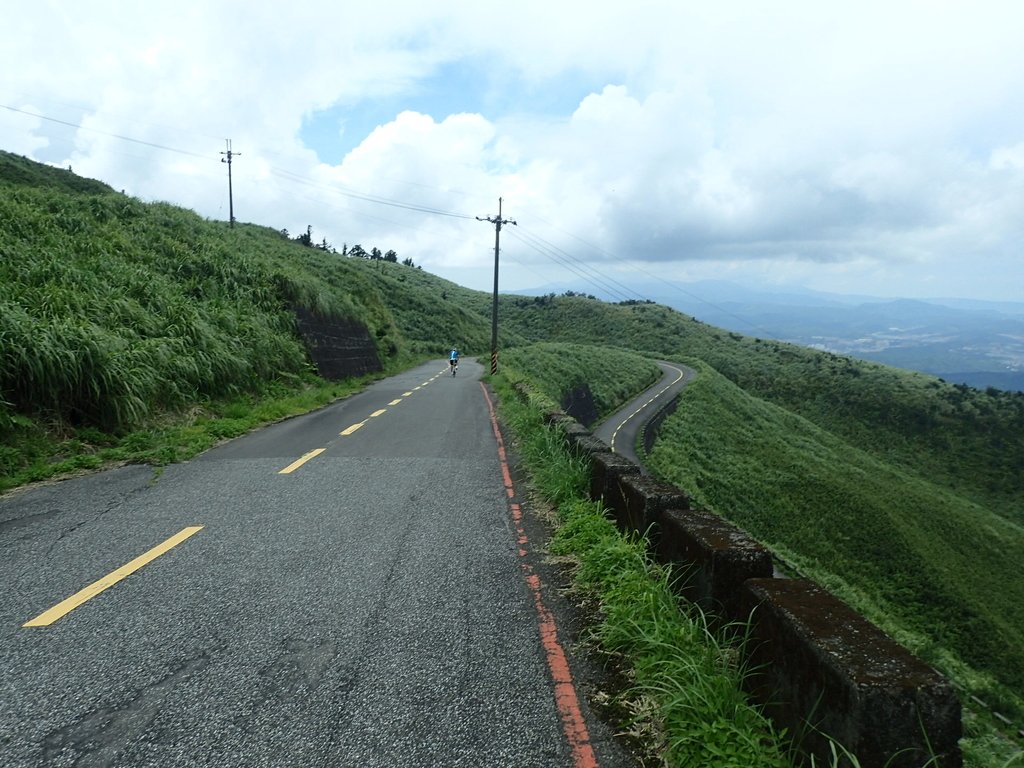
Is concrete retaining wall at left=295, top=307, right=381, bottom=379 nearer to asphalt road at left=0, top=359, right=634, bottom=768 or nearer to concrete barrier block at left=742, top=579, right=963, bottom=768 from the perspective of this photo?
asphalt road at left=0, top=359, right=634, bottom=768

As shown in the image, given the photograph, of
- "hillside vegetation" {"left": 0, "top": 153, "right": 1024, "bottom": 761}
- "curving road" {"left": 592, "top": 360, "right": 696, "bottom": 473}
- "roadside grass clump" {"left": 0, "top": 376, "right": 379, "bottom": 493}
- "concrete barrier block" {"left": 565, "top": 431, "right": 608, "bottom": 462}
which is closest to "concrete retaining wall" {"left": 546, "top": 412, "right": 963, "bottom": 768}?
"concrete barrier block" {"left": 565, "top": 431, "right": 608, "bottom": 462}

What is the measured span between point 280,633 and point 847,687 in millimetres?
2916

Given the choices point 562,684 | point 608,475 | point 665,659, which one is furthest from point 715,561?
point 608,475

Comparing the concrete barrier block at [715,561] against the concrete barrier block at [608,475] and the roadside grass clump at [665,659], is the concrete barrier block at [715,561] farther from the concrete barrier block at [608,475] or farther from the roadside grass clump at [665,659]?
the concrete barrier block at [608,475]

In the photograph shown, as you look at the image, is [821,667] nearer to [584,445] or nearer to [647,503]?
[647,503]

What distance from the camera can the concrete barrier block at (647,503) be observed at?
439cm

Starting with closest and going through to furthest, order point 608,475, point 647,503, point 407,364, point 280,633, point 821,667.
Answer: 1. point 821,667
2. point 280,633
3. point 647,503
4. point 608,475
5. point 407,364

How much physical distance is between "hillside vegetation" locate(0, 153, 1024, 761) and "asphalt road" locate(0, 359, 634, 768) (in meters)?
2.91

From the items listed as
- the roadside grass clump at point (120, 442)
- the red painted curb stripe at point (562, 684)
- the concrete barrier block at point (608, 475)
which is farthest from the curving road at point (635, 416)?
the red painted curb stripe at point (562, 684)

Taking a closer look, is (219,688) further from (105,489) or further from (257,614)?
(105,489)

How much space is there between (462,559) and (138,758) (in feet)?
8.58

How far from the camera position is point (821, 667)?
2.19m

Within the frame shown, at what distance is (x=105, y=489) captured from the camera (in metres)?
6.66

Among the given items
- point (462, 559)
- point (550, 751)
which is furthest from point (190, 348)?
point (550, 751)
